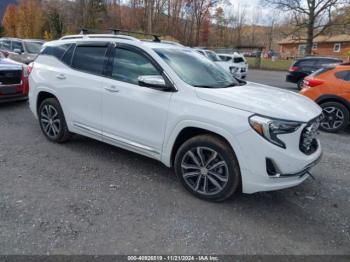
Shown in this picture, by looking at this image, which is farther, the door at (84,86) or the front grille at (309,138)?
the door at (84,86)

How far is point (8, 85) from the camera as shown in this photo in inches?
277

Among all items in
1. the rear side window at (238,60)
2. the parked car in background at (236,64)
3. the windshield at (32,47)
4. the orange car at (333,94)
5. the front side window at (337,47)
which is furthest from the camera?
the front side window at (337,47)

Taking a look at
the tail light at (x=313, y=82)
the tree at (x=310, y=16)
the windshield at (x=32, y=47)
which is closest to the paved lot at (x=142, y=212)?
the tail light at (x=313, y=82)

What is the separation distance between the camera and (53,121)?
4.91 m

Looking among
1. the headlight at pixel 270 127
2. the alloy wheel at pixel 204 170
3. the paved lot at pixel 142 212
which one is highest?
the headlight at pixel 270 127

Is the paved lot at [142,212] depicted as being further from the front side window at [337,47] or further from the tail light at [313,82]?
the front side window at [337,47]

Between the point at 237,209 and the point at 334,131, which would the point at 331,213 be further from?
the point at 334,131

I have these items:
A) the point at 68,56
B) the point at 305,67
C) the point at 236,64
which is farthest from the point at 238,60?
the point at 68,56

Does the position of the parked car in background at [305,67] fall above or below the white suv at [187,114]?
above

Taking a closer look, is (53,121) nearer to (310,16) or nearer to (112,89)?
(112,89)

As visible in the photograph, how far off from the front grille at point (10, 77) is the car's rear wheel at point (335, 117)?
7.35m

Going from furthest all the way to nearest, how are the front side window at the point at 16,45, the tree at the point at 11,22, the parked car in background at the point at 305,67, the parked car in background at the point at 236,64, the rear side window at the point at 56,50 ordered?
the tree at the point at 11,22, the parked car in background at the point at 236,64, the front side window at the point at 16,45, the parked car in background at the point at 305,67, the rear side window at the point at 56,50

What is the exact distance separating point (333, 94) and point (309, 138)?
409cm

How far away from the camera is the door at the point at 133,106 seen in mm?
3543
